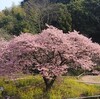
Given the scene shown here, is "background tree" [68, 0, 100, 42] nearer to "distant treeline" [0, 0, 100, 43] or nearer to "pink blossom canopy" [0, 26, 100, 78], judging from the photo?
"distant treeline" [0, 0, 100, 43]

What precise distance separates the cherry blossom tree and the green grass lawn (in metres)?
0.57

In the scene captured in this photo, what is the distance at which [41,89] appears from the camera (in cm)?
1589

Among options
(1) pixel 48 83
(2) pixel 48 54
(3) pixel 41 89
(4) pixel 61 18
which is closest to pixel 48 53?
(2) pixel 48 54

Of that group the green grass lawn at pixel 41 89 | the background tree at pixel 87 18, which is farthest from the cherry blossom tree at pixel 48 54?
the background tree at pixel 87 18

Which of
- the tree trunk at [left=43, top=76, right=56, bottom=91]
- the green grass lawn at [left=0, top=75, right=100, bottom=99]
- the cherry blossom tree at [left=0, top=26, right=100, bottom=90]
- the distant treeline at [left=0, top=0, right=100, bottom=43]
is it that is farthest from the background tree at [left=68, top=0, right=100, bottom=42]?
the tree trunk at [left=43, top=76, right=56, bottom=91]

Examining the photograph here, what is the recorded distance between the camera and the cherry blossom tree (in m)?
15.0

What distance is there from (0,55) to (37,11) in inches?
1009

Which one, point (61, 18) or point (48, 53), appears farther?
point (61, 18)

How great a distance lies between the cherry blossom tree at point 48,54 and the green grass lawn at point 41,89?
0.57 m

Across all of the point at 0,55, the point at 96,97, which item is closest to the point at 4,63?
the point at 0,55

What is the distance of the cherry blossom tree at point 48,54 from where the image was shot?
590 inches

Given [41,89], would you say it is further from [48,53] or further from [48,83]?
[48,53]

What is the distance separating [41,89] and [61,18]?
21088 mm

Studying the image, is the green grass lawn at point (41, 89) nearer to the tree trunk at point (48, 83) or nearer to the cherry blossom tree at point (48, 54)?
the tree trunk at point (48, 83)
